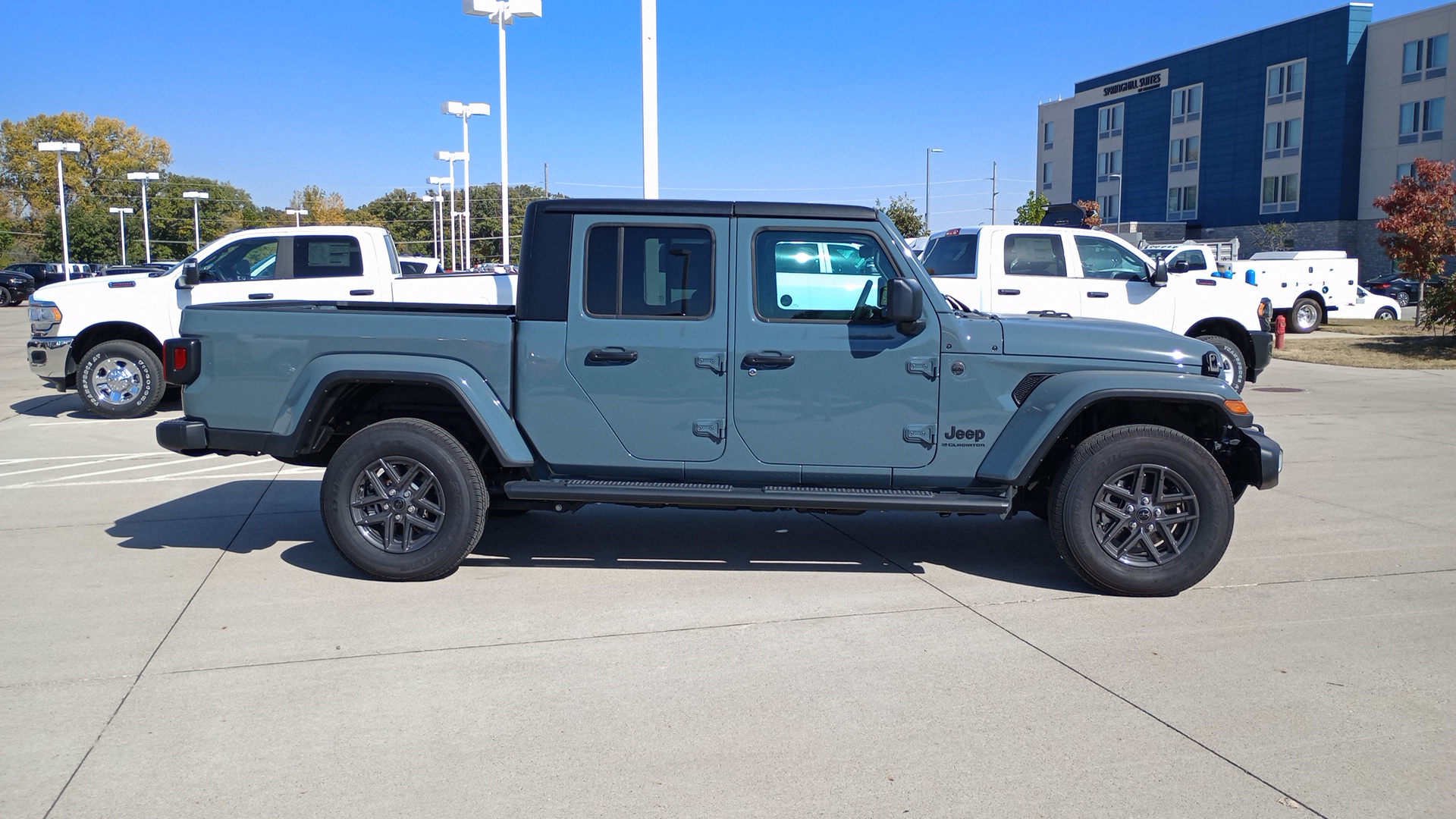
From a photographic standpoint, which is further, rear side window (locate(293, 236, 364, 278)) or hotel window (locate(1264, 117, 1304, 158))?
hotel window (locate(1264, 117, 1304, 158))

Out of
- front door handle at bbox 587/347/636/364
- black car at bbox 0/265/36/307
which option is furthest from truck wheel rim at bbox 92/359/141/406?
black car at bbox 0/265/36/307

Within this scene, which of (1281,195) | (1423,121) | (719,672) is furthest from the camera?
(1281,195)

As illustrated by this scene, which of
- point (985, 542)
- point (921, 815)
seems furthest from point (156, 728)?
point (985, 542)

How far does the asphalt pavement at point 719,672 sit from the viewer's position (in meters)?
3.54

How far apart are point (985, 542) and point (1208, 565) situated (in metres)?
1.55

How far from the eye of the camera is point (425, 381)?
558 centimetres

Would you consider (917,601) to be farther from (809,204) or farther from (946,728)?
(809,204)

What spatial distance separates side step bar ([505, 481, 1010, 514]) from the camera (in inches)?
213

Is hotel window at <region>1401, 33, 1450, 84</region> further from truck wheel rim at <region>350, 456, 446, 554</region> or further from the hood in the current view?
truck wheel rim at <region>350, 456, 446, 554</region>

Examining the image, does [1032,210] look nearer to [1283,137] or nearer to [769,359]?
[1283,137]

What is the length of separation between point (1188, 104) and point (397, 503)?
63.5m

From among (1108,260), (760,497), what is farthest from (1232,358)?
(760,497)

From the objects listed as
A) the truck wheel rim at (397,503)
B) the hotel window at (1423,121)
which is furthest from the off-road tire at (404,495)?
the hotel window at (1423,121)

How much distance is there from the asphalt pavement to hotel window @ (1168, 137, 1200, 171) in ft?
192
